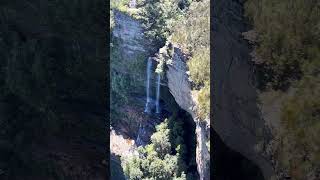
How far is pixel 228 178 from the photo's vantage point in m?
3.23

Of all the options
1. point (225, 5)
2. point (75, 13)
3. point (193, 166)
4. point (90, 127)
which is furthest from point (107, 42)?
point (193, 166)

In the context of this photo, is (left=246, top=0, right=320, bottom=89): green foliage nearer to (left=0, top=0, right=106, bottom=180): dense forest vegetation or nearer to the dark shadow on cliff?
the dark shadow on cliff

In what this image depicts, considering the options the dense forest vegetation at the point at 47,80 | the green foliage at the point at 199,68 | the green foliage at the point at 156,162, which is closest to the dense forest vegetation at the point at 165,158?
the green foliage at the point at 156,162

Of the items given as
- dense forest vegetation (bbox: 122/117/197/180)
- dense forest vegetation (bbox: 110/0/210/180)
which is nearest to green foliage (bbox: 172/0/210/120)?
dense forest vegetation (bbox: 110/0/210/180)

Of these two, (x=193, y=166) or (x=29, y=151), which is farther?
(x=193, y=166)

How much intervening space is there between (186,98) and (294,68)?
424cm

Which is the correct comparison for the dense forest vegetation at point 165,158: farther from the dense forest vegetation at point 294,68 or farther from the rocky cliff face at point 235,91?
the dense forest vegetation at point 294,68

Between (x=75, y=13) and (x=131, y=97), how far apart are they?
6.10m

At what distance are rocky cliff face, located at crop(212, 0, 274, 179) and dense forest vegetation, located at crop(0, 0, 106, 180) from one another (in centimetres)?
66

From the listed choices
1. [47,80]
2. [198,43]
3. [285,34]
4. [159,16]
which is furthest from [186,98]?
[285,34]

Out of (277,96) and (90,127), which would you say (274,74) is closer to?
(277,96)

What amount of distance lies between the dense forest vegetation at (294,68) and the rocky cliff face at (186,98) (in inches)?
115

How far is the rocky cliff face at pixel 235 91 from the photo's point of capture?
10.2 ft

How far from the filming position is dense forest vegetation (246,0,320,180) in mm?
2855
